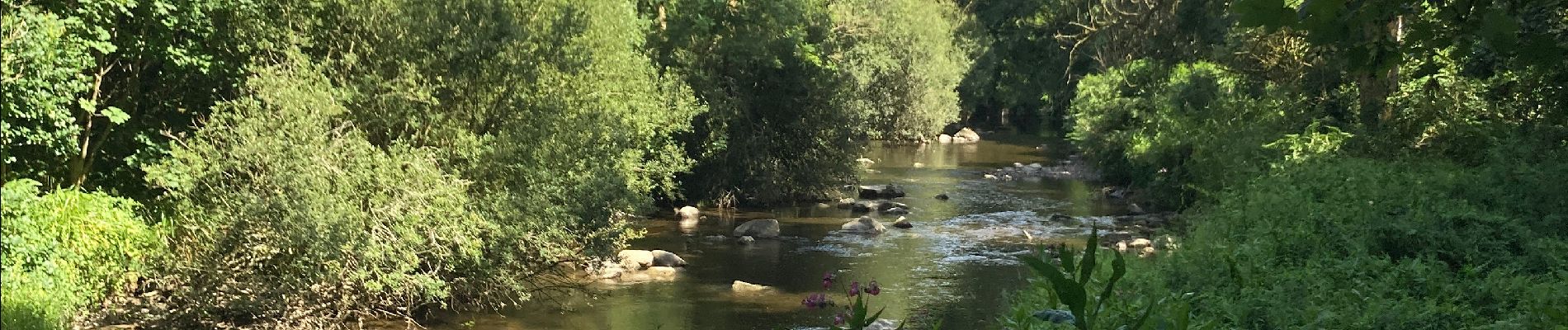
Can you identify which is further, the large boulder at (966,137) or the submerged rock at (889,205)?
the large boulder at (966,137)

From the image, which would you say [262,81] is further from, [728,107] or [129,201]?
[728,107]

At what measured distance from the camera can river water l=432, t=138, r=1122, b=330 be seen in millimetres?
19438

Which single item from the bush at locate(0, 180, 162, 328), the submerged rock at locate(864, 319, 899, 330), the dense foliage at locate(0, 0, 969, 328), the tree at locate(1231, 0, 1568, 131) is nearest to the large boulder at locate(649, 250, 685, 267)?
the dense foliage at locate(0, 0, 969, 328)

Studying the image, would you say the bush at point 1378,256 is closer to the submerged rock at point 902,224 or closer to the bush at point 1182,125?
the bush at point 1182,125

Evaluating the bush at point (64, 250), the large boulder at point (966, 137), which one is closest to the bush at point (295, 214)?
the bush at point (64, 250)

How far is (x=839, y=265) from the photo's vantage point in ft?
79.5

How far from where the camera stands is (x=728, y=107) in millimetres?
32219

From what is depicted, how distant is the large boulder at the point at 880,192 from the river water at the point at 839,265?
34 cm

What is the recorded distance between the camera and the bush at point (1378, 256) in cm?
979

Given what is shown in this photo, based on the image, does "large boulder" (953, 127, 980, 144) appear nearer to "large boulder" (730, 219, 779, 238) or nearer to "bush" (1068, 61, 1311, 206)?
"bush" (1068, 61, 1311, 206)

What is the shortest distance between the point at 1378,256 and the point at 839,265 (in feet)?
40.6

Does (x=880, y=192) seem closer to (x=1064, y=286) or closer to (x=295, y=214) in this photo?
(x=295, y=214)

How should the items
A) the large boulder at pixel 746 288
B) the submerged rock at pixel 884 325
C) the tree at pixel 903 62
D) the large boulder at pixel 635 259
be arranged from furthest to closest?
1. the tree at pixel 903 62
2. the large boulder at pixel 635 259
3. the large boulder at pixel 746 288
4. the submerged rock at pixel 884 325

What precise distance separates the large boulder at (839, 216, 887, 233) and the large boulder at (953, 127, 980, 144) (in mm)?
33227
